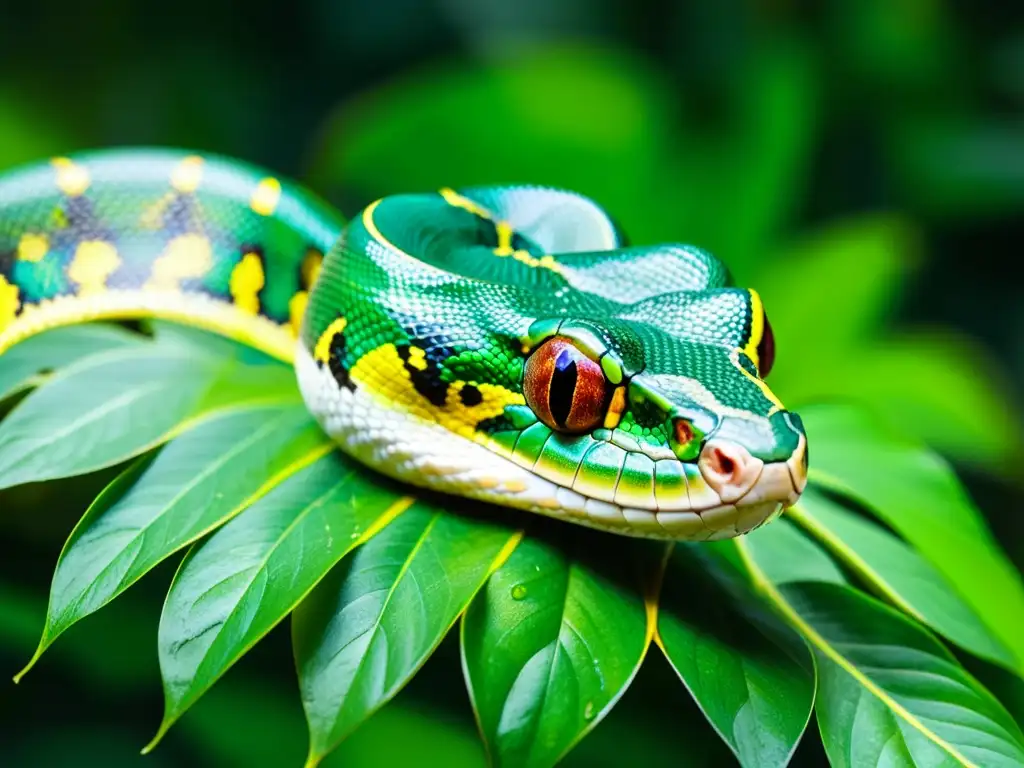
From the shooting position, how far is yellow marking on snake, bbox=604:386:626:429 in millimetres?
1068

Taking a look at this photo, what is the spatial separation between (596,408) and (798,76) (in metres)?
2.59

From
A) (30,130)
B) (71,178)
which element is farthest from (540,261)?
(30,130)

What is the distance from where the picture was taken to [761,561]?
133 cm

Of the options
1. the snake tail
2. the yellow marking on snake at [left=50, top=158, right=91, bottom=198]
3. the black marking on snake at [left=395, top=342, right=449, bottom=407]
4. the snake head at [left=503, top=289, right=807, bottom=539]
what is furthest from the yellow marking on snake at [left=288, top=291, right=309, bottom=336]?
the snake head at [left=503, top=289, right=807, bottom=539]

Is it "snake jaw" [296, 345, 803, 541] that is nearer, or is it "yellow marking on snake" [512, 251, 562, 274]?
"snake jaw" [296, 345, 803, 541]

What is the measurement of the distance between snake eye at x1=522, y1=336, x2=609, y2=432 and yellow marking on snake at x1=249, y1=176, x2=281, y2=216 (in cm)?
79

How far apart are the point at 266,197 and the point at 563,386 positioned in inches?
34.4

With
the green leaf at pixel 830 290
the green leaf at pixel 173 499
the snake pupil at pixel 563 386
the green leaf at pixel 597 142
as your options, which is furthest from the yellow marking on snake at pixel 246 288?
the green leaf at pixel 830 290

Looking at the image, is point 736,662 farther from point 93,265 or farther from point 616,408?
point 93,265

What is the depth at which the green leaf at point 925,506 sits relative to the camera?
140 cm

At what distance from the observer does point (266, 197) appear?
172cm

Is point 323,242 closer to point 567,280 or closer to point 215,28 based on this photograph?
point 567,280

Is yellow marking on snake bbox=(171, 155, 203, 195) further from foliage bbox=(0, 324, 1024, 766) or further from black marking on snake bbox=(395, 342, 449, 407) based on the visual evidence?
black marking on snake bbox=(395, 342, 449, 407)

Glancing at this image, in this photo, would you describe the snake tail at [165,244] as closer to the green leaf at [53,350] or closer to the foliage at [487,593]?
the green leaf at [53,350]
